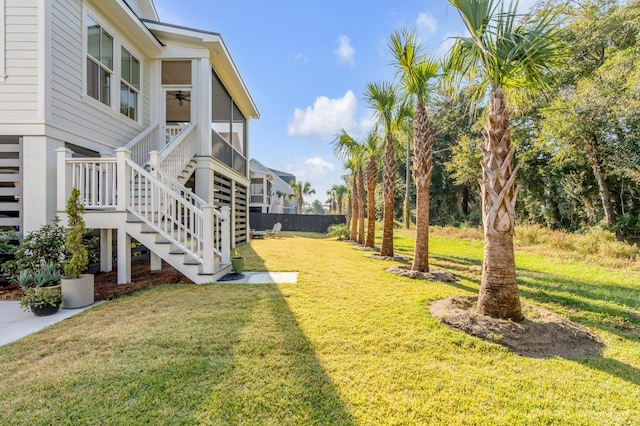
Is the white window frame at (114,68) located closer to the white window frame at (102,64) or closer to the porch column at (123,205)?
the white window frame at (102,64)

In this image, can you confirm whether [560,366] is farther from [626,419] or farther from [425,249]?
[425,249]

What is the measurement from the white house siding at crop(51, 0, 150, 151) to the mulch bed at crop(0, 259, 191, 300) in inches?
111

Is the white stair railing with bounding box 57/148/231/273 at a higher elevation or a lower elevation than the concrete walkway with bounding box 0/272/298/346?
higher

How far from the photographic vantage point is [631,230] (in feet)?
40.8

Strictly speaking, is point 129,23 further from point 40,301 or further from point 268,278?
point 268,278

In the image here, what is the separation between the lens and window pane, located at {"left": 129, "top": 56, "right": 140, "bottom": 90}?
753 cm

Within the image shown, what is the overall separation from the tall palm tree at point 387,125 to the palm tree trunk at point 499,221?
491cm

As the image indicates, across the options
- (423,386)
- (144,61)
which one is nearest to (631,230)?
(423,386)

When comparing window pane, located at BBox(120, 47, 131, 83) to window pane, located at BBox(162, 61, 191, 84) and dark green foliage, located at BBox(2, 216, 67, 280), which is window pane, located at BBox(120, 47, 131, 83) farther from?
dark green foliage, located at BBox(2, 216, 67, 280)

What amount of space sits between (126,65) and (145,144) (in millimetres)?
1971

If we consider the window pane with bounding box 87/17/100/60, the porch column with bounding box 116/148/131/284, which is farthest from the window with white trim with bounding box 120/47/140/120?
the porch column with bounding box 116/148/131/284

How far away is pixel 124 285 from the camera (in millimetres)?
5375

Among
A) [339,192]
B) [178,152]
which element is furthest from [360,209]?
[339,192]

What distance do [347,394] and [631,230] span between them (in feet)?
55.1
